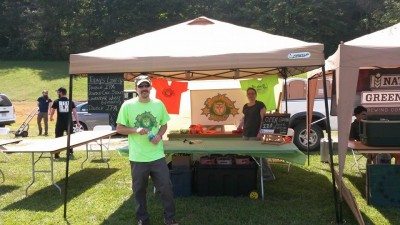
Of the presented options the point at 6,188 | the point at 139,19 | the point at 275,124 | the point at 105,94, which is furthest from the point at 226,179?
the point at 139,19

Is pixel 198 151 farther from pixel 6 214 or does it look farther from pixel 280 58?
pixel 6 214

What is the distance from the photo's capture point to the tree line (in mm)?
44219

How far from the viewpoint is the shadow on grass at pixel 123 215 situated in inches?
217

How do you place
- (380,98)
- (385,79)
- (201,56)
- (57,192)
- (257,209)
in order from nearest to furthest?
(201,56)
(257,209)
(57,192)
(385,79)
(380,98)

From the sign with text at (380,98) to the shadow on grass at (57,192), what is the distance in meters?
4.99

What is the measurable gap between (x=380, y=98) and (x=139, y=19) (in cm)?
4157

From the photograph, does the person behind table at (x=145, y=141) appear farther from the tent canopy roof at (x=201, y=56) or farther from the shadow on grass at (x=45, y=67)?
the shadow on grass at (x=45, y=67)

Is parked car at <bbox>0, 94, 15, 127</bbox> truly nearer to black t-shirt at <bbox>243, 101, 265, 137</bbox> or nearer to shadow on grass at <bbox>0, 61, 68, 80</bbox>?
black t-shirt at <bbox>243, 101, 265, 137</bbox>

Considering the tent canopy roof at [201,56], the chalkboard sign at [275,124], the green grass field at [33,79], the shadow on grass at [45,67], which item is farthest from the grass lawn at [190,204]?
the shadow on grass at [45,67]

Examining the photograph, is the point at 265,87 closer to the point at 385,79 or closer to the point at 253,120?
the point at 253,120

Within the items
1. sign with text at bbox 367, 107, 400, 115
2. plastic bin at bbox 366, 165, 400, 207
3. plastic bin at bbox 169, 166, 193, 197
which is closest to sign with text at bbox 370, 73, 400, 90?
sign with text at bbox 367, 107, 400, 115

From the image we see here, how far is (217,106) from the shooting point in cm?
1035

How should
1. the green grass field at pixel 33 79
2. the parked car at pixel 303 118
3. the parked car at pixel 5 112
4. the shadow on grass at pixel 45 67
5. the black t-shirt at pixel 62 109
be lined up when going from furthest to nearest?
the shadow on grass at pixel 45 67
the green grass field at pixel 33 79
the parked car at pixel 5 112
the parked car at pixel 303 118
the black t-shirt at pixel 62 109

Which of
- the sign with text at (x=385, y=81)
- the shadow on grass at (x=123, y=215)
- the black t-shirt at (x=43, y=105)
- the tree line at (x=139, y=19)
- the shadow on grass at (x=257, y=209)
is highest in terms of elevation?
the tree line at (x=139, y=19)
